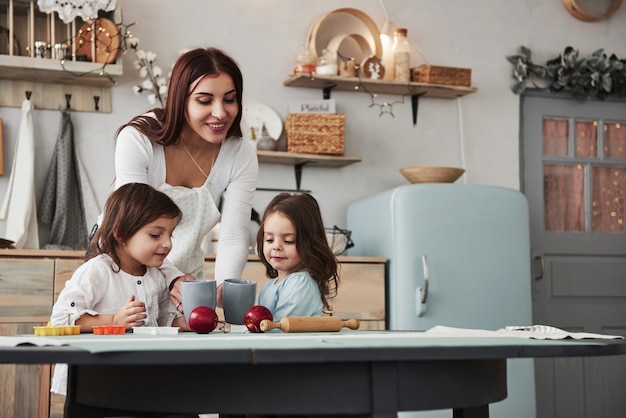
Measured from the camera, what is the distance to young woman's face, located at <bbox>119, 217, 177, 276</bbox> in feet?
6.78

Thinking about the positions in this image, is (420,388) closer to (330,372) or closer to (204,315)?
(330,372)

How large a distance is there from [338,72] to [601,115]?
1.65m

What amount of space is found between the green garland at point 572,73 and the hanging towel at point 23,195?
8.43ft

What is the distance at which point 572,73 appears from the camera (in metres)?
4.94

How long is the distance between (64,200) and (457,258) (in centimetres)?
181

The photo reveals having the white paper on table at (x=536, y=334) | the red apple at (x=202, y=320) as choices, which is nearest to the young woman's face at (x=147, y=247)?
the red apple at (x=202, y=320)

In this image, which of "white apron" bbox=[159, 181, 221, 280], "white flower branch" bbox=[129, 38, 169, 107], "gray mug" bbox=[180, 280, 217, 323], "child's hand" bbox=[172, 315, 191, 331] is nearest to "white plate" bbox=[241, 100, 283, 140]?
"white flower branch" bbox=[129, 38, 169, 107]

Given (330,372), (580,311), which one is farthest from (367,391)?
(580,311)

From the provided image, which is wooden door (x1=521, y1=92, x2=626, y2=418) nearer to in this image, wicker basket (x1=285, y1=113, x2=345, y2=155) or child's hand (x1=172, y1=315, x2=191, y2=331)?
wicker basket (x1=285, y1=113, x2=345, y2=155)

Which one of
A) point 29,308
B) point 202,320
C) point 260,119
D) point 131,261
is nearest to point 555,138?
point 260,119

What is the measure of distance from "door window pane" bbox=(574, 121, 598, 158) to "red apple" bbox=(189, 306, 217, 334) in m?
3.73

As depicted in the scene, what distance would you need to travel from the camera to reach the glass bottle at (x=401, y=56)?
452 centimetres

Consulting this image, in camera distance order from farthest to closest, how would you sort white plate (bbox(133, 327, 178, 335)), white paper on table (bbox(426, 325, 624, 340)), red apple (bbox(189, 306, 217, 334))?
red apple (bbox(189, 306, 217, 334)) < white plate (bbox(133, 327, 178, 335)) < white paper on table (bbox(426, 325, 624, 340))

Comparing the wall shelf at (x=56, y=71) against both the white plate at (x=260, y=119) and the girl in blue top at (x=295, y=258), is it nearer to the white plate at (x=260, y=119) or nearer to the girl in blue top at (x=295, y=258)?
the white plate at (x=260, y=119)
